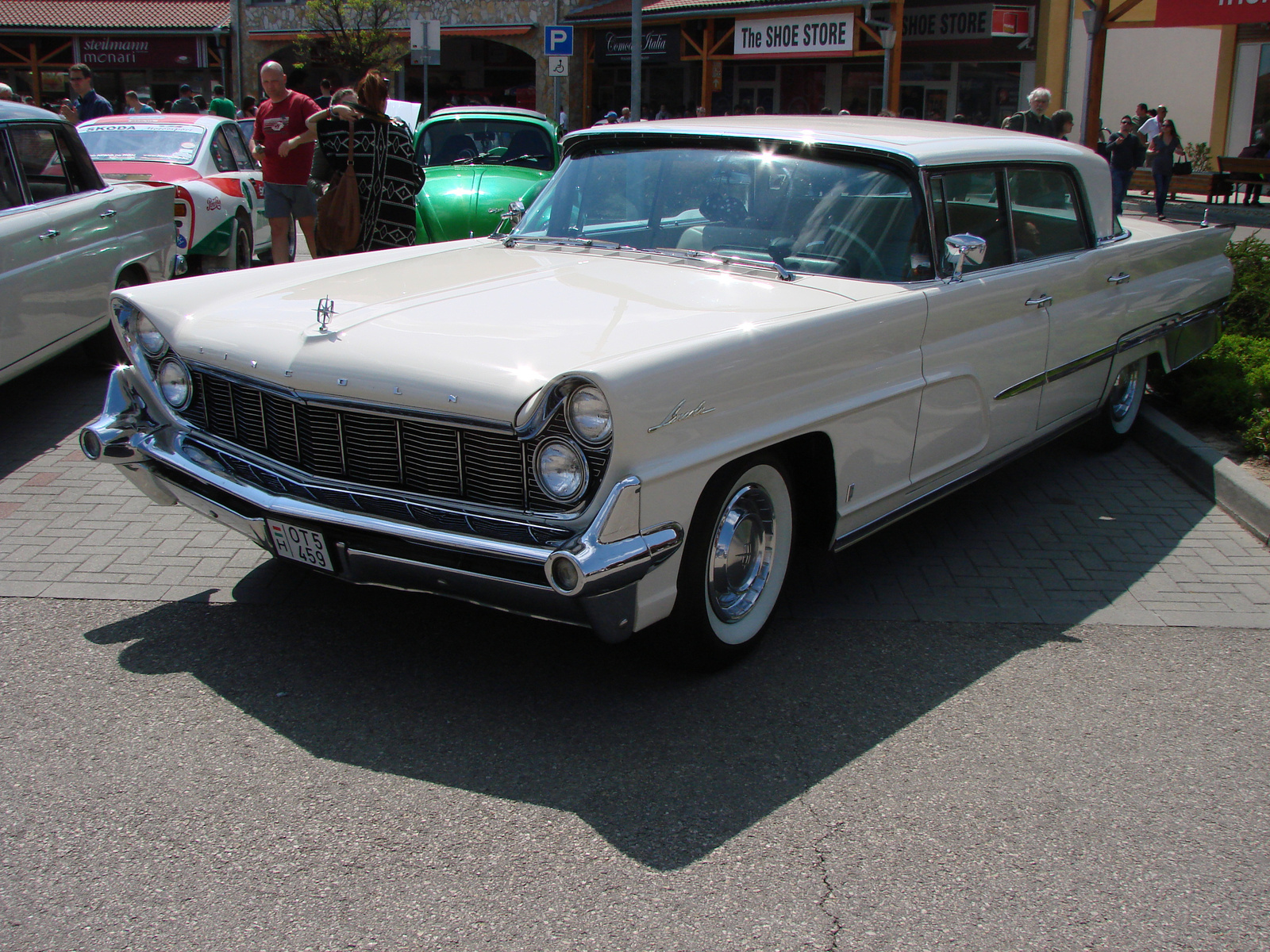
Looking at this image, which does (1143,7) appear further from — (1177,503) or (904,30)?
(1177,503)

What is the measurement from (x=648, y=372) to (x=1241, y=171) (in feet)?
63.6

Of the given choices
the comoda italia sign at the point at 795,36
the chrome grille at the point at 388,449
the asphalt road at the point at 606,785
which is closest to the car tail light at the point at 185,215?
the asphalt road at the point at 606,785

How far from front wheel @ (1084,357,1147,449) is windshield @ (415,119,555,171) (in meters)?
6.62

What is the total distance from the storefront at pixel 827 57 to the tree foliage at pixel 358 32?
4.59 meters

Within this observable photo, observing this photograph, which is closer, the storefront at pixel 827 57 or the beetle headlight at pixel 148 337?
the beetle headlight at pixel 148 337

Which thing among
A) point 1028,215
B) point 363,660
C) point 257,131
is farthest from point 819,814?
point 257,131

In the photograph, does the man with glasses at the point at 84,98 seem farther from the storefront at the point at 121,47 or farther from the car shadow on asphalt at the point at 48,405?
the storefront at the point at 121,47

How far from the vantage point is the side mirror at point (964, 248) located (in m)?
4.05

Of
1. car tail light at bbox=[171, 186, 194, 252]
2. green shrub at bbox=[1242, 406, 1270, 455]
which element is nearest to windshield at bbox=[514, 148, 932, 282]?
green shrub at bbox=[1242, 406, 1270, 455]

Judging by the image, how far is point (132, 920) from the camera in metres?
2.48

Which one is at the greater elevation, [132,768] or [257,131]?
[257,131]

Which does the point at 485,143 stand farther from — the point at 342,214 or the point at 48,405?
the point at 48,405

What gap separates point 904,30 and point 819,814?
976 inches

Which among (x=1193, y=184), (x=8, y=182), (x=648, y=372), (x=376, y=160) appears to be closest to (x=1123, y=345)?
(x=648, y=372)
